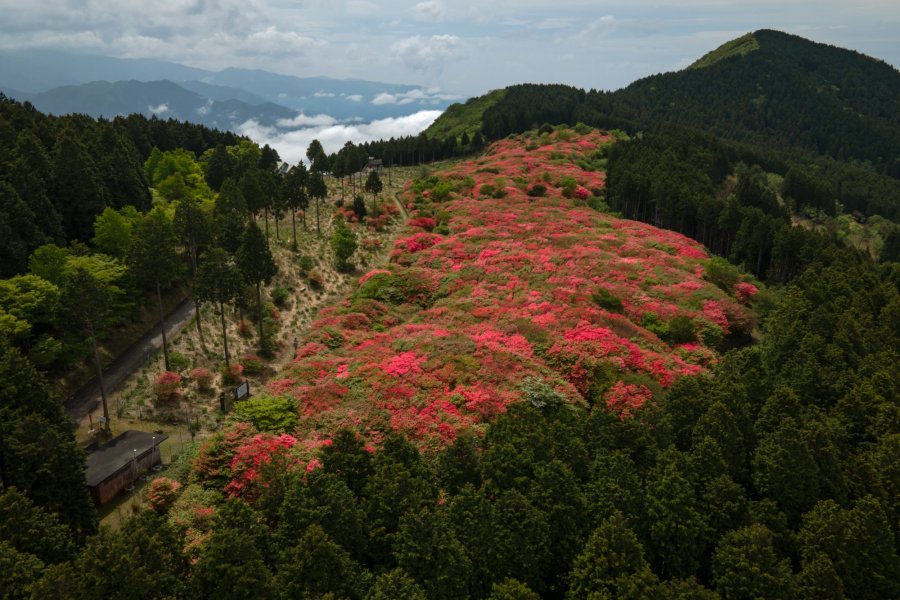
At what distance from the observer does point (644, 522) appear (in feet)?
75.4

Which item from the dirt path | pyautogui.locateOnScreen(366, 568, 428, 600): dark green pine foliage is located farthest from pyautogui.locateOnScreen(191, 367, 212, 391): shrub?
pyautogui.locateOnScreen(366, 568, 428, 600): dark green pine foliage

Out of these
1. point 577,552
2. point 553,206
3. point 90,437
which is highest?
point 553,206

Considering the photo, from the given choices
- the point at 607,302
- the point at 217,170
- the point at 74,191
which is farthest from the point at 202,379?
the point at 217,170

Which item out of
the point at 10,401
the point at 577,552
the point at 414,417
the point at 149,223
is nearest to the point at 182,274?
the point at 149,223

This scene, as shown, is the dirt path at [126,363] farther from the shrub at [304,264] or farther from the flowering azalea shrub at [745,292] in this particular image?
the flowering azalea shrub at [745,292]

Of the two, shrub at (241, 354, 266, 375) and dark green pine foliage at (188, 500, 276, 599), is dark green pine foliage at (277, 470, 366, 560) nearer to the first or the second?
dark green pine foliage at (188, 500, 276, 599)

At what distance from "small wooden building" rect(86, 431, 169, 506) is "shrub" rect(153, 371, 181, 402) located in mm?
→ 6124

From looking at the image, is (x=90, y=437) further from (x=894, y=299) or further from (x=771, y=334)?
(x=894, y=299)

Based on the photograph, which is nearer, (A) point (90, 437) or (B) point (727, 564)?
(B) point (727, 564)

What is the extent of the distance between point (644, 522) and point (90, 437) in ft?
115

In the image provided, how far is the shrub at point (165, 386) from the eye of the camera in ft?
132

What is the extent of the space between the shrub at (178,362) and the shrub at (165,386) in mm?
2936

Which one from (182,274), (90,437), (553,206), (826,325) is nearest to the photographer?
(90,437)

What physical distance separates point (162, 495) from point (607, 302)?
37042 mm
